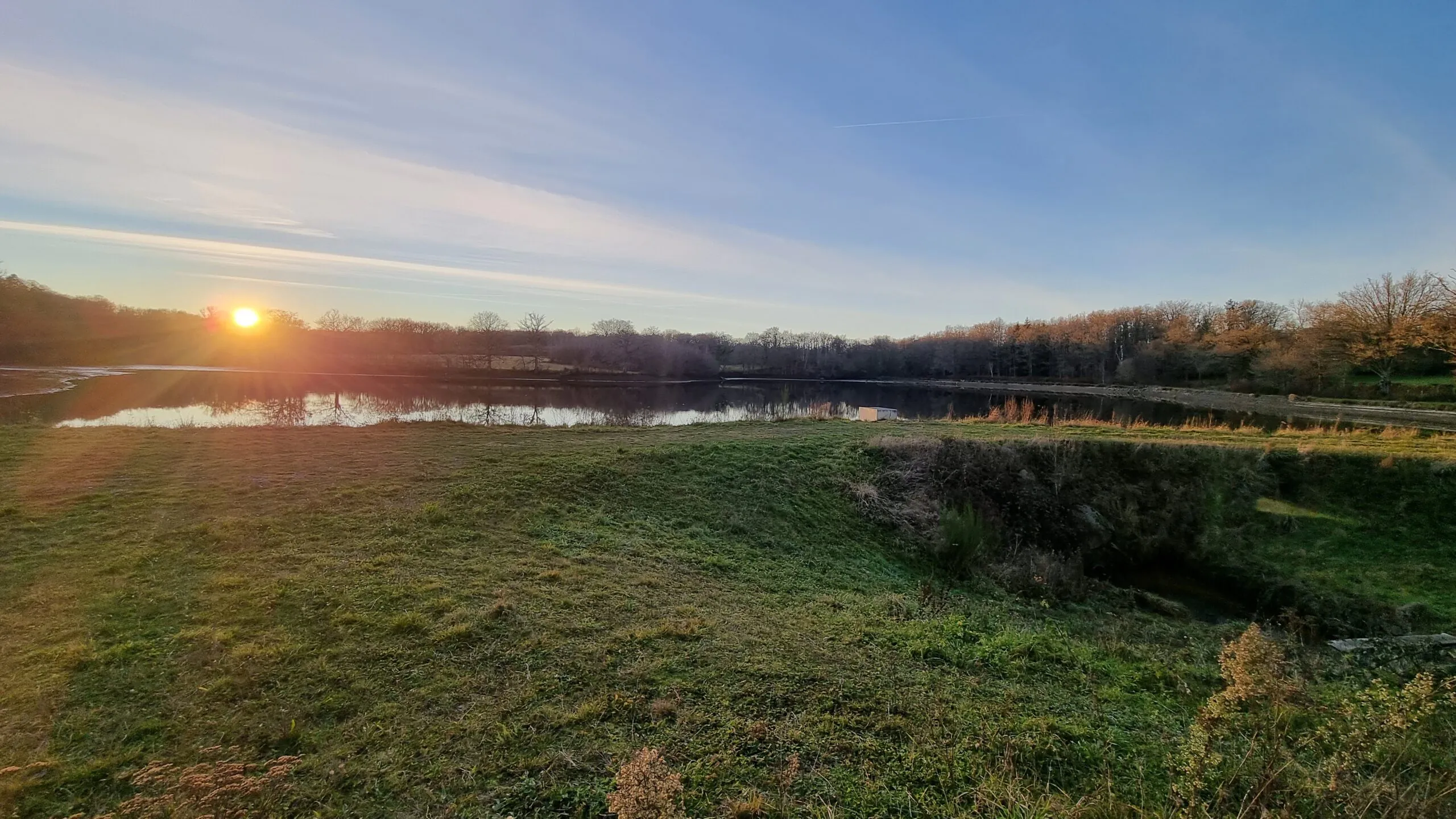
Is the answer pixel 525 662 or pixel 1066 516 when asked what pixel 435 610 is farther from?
pixel 1066 516

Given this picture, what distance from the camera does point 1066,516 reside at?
1136 cm

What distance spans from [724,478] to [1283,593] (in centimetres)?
928

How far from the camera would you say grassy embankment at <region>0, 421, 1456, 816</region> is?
10.8 feet

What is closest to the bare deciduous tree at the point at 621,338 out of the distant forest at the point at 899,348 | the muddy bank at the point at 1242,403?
the distant forest at the point at 899,348

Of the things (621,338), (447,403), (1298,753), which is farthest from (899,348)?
(1298,753)

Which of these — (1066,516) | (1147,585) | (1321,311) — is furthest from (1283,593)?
(1321,311)

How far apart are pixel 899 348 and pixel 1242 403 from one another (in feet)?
212

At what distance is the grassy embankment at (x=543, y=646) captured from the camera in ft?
10.8

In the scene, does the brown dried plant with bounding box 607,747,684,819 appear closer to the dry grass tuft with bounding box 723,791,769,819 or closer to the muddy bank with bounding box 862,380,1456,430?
the dry grass tuft with bounding box 723,791,769,819

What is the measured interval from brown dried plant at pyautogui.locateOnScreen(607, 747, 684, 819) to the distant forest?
171 ft

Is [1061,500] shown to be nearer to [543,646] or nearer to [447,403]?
[543,646]

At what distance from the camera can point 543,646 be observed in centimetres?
464

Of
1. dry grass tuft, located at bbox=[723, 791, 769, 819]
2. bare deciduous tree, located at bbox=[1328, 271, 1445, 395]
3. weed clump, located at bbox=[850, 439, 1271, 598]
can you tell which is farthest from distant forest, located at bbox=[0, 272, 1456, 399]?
dry grass tuft, located at bbox=[723, 791, 769, 819]

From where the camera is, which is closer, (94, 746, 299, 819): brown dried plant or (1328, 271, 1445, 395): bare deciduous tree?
(94, 746, 299, 819): brown dried plant
